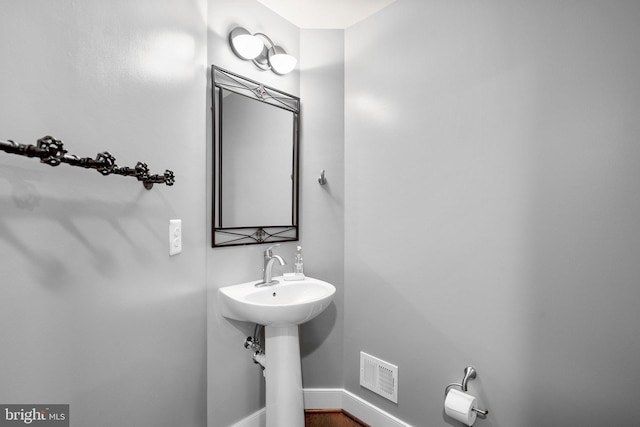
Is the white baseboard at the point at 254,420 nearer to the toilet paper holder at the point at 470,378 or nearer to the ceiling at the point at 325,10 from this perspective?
the toilet paper holder at the point at 470,378

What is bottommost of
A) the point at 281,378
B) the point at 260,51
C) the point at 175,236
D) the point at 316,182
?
the point at 281,378

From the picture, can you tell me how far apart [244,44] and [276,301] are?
1316 millimetres

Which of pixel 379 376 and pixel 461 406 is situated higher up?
pixel 461 406

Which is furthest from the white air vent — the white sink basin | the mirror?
the mirror

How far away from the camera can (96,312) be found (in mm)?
823

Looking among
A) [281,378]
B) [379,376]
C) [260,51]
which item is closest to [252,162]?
[260,51]

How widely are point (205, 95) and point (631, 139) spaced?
164 cm

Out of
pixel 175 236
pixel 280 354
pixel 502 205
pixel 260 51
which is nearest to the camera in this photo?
pixel 175 236

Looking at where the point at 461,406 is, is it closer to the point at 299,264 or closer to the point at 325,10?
the point at 299,264

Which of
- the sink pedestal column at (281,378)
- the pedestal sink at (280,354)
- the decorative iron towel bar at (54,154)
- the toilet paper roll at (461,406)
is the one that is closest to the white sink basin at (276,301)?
the pedestal sink at (280,354)

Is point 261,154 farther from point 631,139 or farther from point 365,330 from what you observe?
point 631,139

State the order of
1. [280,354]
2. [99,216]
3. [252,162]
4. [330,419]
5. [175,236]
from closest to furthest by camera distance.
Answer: [99,216]
[175,236]
[280,354]
[252,162]
[330,419]

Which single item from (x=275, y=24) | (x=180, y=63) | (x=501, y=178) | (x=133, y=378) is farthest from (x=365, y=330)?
(x=275, y=24)

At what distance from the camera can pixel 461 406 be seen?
1265 millimetres
